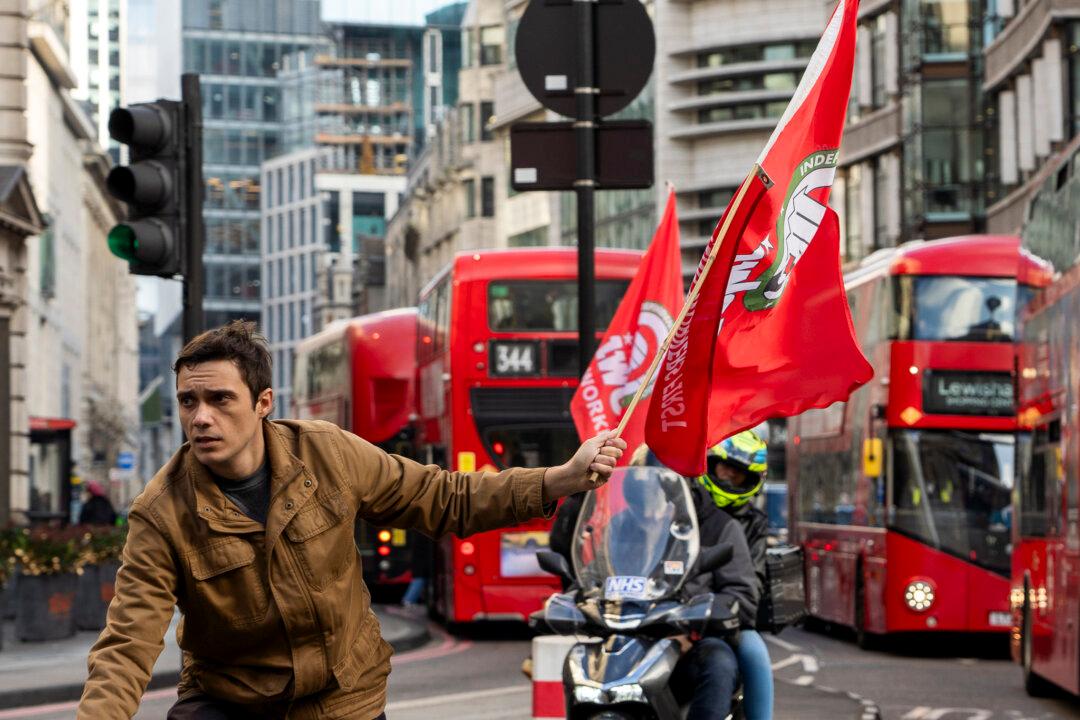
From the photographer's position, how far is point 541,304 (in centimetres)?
2394

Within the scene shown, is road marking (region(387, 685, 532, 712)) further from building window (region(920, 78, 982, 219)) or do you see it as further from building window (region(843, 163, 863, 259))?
building window (region(843, 163, 863, 259))

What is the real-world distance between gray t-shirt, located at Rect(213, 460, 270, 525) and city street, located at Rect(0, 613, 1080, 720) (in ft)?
30.8

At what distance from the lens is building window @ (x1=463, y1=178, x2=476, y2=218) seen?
9581 centimetres

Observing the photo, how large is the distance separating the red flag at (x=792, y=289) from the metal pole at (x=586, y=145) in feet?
12.1

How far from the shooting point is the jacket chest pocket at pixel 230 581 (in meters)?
5.05

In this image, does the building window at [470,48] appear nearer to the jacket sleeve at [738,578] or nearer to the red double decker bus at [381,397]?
the red double decker bus at [381,397]

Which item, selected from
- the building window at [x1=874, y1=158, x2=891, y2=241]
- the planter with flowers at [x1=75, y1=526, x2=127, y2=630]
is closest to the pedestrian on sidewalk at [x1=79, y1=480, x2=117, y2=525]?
the planter with flowers at [x1=75, y1=526, x2=127, y2=630]

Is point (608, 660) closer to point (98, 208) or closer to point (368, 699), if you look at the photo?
point (368, 699)

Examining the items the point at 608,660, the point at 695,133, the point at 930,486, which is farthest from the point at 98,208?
the point at 608,660

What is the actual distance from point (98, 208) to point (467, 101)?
1571 cm

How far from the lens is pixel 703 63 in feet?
323

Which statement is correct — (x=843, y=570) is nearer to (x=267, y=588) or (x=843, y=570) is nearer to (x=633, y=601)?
(x=633, y=601)

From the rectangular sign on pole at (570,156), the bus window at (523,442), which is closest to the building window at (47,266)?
the bus window at (523,442)

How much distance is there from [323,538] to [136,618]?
1.45ft
